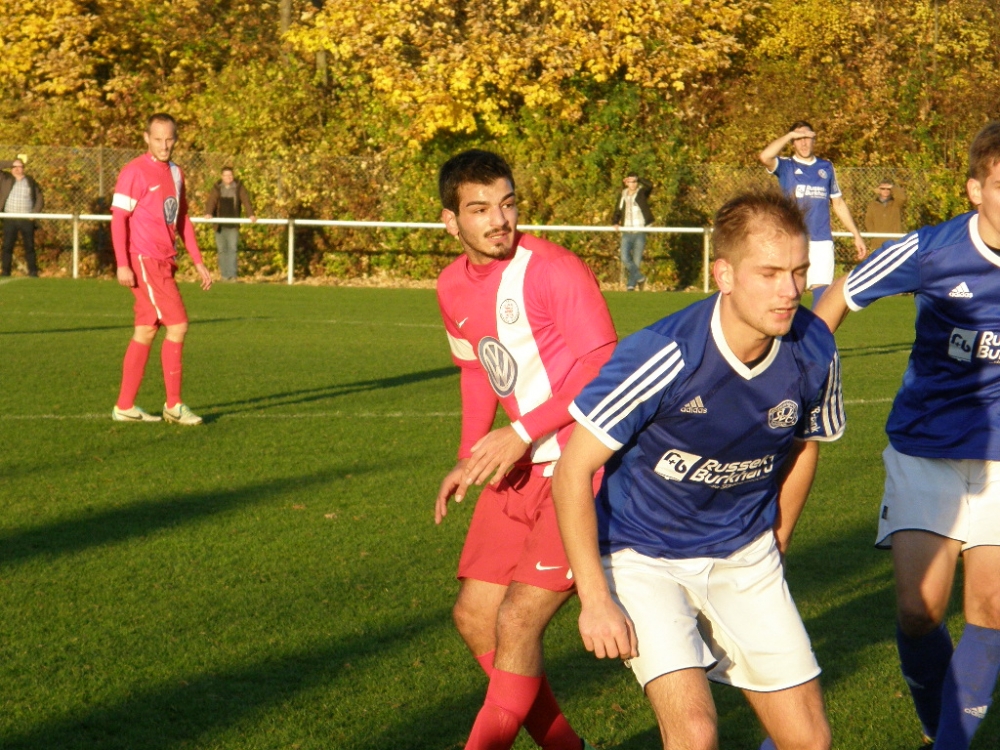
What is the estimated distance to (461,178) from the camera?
4.14 meters

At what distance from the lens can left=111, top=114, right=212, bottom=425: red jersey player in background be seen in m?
9.80

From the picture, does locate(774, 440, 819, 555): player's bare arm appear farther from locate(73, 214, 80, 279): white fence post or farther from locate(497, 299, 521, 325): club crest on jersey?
locate(73, 214, 80, 279): white fence post

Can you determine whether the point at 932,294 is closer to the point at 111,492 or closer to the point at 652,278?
the point at 111,492

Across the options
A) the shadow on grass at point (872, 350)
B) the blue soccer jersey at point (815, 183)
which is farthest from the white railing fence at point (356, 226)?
the blue soccer jersey at point (815, 183)

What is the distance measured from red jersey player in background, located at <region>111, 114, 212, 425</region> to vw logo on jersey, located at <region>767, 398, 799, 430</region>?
277 inches

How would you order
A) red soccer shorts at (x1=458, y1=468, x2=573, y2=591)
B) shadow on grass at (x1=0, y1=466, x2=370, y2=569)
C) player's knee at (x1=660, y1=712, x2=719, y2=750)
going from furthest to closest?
1. shadow on grass at (x1=0, y1=466, x2=370, y2=569)
2. red soccer shorts at (x1=458, y1=468, x2=573, y2=591)
3. player's knee at (x1=660, y1=712, x2=719, y2=750)

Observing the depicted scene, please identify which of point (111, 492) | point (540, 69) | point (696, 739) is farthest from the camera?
point (540, 69)

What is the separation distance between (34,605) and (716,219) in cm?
350

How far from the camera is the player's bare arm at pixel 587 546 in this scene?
313 cm

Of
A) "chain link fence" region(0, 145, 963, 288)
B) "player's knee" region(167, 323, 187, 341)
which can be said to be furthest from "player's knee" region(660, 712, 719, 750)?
"chain link fence" region(0, 145, 963, 288)

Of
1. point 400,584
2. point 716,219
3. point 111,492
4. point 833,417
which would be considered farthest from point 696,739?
point 111,492

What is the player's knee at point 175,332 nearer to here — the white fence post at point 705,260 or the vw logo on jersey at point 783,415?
the vw logo on jersey at point 783,415

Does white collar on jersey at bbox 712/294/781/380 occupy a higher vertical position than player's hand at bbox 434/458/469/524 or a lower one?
higher

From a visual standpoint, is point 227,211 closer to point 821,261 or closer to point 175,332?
point 821,261
